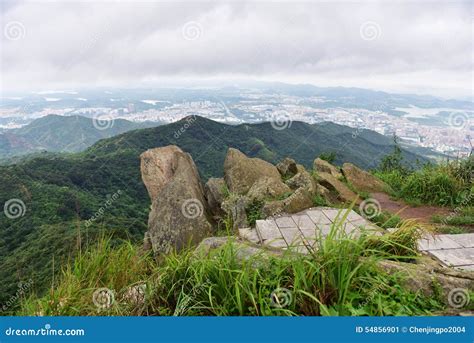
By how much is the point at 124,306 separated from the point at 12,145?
91590mm

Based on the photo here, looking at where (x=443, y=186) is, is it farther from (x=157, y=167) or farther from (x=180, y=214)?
(x=157, y=167)

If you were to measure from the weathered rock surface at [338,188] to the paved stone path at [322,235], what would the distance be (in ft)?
3.49

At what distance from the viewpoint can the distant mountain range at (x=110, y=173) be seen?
15.4m

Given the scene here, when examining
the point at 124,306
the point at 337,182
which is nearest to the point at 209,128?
the point at 337,182

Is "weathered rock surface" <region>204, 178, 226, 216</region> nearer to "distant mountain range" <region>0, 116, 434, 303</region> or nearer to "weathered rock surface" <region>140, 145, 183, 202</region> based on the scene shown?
"weathered rock surface" <region>140, 145, 183, 202</region>

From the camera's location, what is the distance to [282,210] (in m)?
5.07

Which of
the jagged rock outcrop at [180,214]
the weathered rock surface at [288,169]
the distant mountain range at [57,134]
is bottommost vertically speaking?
the distant mountain range at [57,134]

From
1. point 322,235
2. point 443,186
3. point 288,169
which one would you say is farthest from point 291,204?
point 443,186

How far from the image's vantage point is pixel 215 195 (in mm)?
6707

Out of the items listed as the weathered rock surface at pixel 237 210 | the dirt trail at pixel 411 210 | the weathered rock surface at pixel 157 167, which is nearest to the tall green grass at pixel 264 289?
the weathered rock surface at pixel 237 210

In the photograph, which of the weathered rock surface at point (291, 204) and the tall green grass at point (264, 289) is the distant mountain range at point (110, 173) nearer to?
the weathered rock surface at point (291, 204)

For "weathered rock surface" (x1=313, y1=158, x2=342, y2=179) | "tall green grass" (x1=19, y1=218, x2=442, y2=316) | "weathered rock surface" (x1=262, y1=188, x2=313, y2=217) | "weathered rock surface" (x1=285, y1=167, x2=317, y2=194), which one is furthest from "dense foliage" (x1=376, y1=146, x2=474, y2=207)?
"tall green grass" (x1=19, y1=218, x2=442, y2=316)

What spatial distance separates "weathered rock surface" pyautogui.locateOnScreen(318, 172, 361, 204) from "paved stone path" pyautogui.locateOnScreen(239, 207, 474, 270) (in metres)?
1.06

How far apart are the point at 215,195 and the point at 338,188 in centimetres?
250
